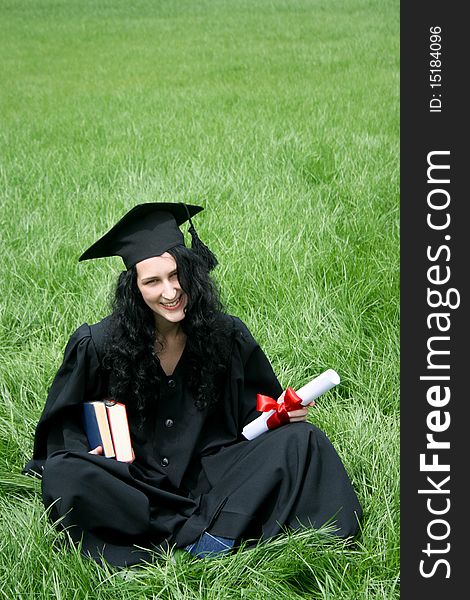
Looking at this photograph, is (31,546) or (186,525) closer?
(31,546)

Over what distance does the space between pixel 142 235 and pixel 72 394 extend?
0.57m

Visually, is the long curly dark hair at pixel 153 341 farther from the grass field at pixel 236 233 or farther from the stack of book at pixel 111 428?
the grass field at pixel 236 233

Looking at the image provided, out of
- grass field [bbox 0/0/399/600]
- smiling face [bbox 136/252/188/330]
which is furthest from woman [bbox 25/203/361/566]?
grass field [bbox 0/0/399/600]

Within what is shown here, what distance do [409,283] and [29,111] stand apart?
23.3 ft

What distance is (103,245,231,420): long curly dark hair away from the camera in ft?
9.45

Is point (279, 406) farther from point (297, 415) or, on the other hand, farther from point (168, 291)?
point (168, 291)

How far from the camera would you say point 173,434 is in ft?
9.87

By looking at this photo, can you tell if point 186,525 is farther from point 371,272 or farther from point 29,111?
point 29,111

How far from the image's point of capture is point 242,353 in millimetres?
3068

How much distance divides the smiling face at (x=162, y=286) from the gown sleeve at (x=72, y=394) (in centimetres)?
28

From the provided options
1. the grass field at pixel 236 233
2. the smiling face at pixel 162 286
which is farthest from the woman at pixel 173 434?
the grass field at pixel 236 233

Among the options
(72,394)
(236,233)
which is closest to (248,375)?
(72,394)

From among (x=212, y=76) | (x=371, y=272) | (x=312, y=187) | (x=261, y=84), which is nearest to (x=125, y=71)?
(x=212, y=76)

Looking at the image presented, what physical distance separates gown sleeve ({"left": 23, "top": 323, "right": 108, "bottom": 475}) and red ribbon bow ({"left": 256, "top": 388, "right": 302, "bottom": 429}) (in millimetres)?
544
